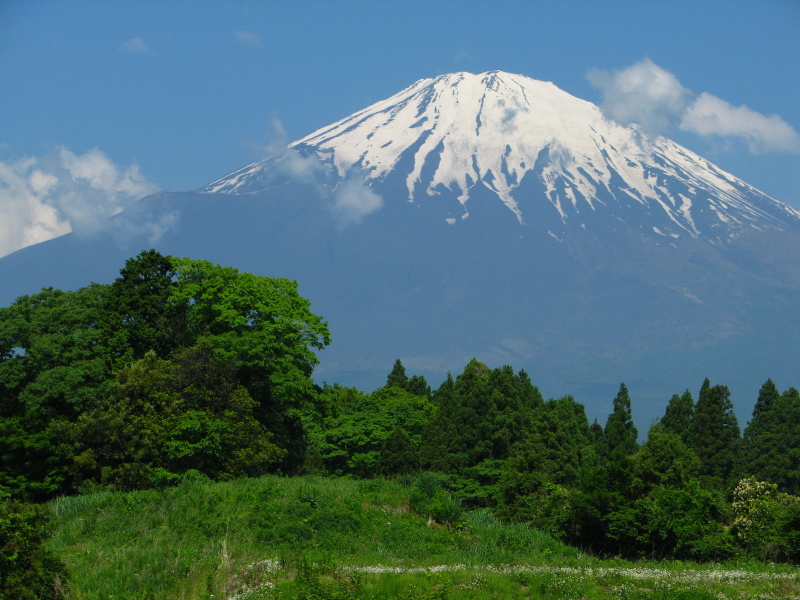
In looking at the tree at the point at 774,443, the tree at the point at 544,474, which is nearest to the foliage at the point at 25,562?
the tree at the point at 544,474

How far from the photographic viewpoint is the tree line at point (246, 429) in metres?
32.9

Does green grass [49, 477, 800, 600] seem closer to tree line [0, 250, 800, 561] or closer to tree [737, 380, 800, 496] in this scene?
tree line [0, 250, 800, 561]

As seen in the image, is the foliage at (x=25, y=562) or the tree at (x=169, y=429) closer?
the foliage at (x=25, y=562)

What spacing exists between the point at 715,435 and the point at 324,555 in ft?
179

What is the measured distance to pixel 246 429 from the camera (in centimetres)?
3741

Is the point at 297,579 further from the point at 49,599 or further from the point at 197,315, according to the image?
the point at 197,315

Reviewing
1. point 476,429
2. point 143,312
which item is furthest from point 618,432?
point 143,312

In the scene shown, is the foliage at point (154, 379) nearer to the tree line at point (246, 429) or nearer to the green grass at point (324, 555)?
the tree line at point (246, 429)

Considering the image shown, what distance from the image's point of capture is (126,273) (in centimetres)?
4388

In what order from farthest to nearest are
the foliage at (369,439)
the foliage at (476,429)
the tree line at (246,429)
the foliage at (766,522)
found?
the foliage at (369,439) → the foliage at (476,429) → the tree line at (246,429) → the foliage at (766,522)

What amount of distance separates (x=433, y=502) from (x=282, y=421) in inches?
760

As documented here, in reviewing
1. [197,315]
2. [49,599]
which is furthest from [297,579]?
[197,315]

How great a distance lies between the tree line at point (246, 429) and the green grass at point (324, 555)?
498 cm

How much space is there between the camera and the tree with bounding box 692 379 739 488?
67.4m
